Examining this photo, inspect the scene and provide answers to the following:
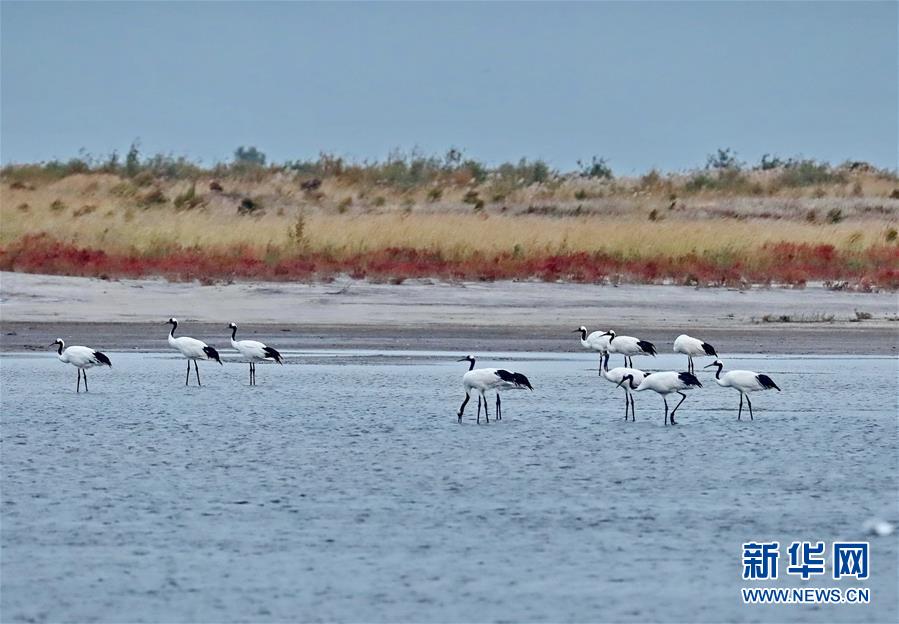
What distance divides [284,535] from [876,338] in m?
14.2

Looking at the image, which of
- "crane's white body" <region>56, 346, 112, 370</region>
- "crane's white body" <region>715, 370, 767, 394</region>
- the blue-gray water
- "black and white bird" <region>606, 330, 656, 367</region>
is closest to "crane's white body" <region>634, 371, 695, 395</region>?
the blue-gray water

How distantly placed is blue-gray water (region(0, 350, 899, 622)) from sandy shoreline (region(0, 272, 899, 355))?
4799mm

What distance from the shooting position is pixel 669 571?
854 centimetres

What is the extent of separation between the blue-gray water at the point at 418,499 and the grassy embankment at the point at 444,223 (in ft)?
34.0

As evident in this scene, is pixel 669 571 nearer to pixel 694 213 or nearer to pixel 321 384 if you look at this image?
pixel 321 384

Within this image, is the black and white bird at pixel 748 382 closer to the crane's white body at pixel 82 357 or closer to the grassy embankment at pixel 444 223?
the crane's white body at pixel 82 357

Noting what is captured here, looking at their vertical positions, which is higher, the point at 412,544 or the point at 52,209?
the point at 52,209

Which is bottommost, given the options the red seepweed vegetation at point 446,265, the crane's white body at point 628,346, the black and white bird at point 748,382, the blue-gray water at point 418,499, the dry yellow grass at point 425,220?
the blue-gray water at point 418,499

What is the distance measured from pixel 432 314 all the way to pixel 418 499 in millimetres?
13665

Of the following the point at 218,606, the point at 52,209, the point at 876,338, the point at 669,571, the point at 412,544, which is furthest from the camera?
the point at 52,209

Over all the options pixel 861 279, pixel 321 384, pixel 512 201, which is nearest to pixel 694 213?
pixel 512 201

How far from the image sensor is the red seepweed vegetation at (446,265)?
86.4 ft

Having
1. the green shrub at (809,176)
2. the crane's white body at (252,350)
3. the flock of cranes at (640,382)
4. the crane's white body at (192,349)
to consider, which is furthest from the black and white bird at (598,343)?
the green shrub at (809,176)

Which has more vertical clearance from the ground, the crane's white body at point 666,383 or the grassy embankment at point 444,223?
the grassy embankment at point 444,223
